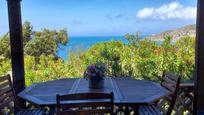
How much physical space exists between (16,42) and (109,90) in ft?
4.96

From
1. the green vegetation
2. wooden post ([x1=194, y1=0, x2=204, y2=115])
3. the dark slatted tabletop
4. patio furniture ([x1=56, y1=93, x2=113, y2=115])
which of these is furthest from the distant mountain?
patio furniture ([x1=56, y1=93, x2=113, y2=115])

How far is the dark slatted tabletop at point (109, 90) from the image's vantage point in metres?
3.22

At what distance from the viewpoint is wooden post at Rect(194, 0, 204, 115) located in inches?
166

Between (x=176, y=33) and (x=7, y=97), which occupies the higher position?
(x=176, y=33)

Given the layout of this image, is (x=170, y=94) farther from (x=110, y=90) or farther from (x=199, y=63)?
(x=199, y=63)

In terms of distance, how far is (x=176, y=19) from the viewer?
8.19 m

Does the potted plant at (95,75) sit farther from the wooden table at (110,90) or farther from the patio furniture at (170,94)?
the patio furniture at (170,94)

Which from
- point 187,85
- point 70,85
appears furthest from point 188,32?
point 70,85

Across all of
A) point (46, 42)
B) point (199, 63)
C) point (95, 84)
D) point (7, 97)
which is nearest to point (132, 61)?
point (199, 63)

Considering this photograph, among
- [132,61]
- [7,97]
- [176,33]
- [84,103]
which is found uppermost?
[176,33]

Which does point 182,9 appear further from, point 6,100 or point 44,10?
point 44,10

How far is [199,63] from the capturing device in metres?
4.33

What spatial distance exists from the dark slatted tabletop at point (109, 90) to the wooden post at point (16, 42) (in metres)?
0.45

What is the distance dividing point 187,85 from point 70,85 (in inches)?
67.8
